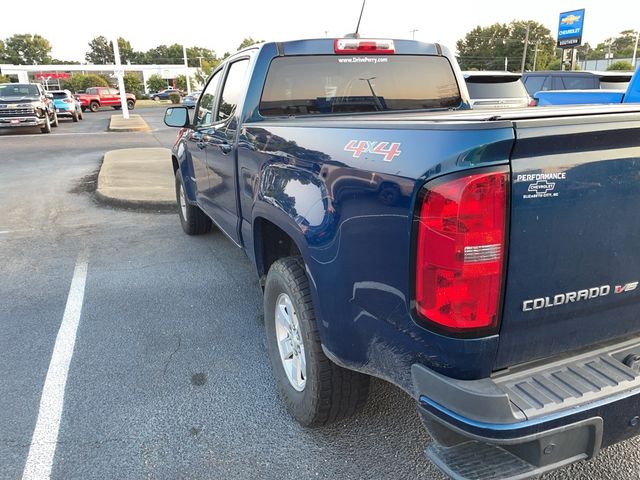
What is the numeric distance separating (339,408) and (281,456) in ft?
1.21

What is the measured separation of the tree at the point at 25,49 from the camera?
10625 cm

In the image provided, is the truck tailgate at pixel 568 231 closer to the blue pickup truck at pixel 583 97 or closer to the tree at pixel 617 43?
the blue pickup truck at pixel 583 97

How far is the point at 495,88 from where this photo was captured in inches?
340

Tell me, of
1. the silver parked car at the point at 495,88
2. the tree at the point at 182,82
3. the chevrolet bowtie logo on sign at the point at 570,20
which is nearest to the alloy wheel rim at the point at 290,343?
the silver parked car at the point at 495,88

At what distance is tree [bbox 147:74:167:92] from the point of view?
76.2m

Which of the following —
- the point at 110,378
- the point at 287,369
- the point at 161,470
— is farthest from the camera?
the point at 110,378

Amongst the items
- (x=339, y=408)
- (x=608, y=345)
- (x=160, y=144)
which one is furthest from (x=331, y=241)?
(x=160, y=144)

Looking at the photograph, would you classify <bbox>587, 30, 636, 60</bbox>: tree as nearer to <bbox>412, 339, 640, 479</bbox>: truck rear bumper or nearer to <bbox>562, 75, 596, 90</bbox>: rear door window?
<bbox>562, 75, 596, 90</bbox>: rear door window

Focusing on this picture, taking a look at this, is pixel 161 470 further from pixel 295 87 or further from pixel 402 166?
pixel 295 87

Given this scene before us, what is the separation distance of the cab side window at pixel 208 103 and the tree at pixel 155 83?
7747 cm

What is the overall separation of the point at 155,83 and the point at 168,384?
3157 inches

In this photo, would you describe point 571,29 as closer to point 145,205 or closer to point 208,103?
point 145,205

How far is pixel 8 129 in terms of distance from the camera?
21281 millimetres

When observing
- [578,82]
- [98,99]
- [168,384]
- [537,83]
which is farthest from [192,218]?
[98,99]
